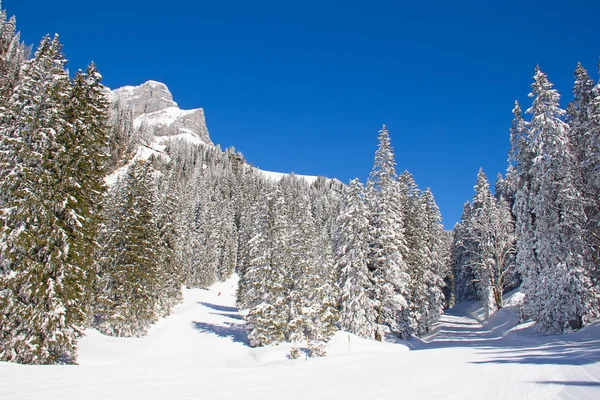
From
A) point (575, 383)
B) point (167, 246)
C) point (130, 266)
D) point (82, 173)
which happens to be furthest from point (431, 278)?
point (82, 173)

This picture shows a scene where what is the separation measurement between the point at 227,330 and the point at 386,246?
17112mm

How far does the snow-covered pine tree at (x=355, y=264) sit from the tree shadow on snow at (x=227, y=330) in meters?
8.81

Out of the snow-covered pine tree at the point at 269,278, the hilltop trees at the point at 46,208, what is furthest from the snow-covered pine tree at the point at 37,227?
the snow-covered pine tree at the point at 269,278

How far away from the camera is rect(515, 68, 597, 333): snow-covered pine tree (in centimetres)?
2238

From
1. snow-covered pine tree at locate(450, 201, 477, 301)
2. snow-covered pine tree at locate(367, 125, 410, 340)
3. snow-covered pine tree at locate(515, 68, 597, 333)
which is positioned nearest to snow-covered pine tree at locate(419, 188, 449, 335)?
snow-covered pine tree at locate(367, 125, 410, 340)

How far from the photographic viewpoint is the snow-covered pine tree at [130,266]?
28.9 m

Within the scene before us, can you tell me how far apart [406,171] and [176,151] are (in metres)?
161

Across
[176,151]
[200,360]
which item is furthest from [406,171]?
[176,151]

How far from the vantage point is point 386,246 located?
3092cm

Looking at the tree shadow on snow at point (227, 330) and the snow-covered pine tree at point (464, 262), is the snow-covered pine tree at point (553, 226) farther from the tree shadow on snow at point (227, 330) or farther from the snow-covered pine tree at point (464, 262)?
the snow-covered pine tree at point (464, 262)

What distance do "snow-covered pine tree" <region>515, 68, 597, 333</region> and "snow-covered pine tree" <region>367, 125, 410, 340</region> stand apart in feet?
30.3

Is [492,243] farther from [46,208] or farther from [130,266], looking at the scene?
[46,208]

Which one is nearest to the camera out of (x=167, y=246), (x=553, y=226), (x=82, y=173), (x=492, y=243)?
(x=82, y=173)

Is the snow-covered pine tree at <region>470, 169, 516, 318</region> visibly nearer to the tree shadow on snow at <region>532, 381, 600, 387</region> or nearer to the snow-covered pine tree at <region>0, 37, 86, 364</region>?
the tree shadow on snow at <region>532, 381, 600, 387</region>
